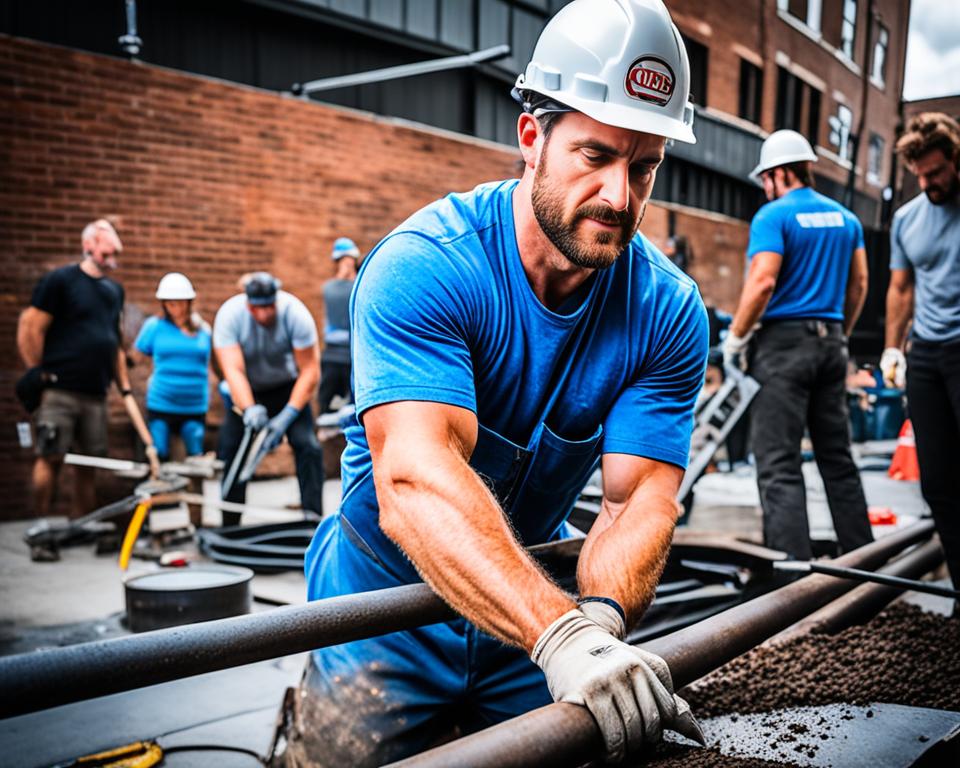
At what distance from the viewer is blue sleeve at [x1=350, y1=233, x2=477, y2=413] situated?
5.52ft

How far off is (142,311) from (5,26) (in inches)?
95.6

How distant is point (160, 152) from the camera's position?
7762 millimetres

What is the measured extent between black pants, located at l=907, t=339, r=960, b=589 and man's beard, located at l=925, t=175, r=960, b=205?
2.07 ft

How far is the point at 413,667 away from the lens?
209 centimetres

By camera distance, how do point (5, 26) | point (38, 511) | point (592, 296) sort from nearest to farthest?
point (592, 296) → point (38, 511) → point (5, 26)

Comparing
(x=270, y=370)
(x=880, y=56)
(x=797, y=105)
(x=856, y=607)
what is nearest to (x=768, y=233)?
(x=856, y=607)

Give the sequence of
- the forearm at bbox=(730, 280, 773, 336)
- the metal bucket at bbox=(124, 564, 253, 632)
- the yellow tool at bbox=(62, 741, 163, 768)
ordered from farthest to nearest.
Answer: the forearm at bbox=(730, 280, 773, 336)
the metal bucket at bbox=(124, 564, 253, 632)
the yellow tool at bbox=(62, 741, 163, 768)

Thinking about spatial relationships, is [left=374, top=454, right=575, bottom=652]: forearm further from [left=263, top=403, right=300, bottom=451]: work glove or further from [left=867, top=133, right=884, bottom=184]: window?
[left=867, top=133, right=884, bottom=184]: window

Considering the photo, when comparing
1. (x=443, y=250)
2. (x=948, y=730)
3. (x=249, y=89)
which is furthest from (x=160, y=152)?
(x=948, y=730)

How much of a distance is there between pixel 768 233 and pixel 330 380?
5048mm

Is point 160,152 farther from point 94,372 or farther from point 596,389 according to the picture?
point 596,389

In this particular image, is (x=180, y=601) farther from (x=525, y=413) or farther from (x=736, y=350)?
(x=736, y=350)

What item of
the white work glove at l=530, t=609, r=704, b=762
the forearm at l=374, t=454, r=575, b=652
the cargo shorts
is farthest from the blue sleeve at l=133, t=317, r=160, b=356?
the white work glove at l=530, t=609, r=704, b=762

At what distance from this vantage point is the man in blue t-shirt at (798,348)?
14.1 feet
